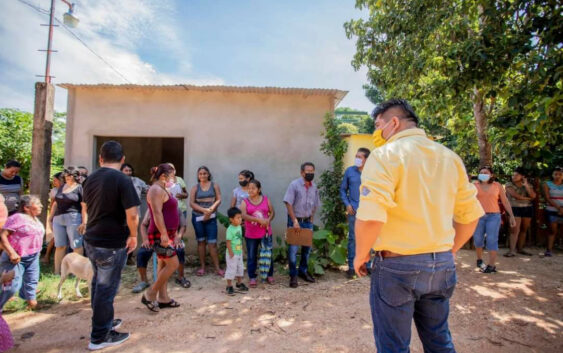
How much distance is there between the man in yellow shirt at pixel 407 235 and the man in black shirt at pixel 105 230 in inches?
93.2

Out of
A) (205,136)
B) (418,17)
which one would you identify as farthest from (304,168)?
(418,17)

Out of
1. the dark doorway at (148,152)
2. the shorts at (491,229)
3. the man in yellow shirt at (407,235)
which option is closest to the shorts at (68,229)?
the man in yellow shirt at (407,235)

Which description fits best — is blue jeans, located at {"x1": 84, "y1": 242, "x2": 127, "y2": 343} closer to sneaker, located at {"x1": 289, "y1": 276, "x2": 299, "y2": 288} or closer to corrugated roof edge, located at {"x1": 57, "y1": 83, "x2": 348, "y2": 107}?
sneaker, located at {"x1": 289, "y1": 276, "x2": 299, "y2": 288}

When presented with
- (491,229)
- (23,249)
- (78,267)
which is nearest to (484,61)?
(491,229)

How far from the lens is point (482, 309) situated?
4246 mm

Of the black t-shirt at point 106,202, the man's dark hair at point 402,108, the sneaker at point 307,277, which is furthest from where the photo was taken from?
the sneaker at point 307,277

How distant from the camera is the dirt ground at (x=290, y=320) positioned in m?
3.35

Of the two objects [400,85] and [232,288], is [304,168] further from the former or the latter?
[400,85]

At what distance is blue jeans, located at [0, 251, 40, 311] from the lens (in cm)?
373

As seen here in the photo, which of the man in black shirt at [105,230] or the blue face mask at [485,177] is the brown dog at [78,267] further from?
the blue face mask at [485,177]

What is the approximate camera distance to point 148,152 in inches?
461

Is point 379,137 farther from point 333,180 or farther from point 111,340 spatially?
point 333,180

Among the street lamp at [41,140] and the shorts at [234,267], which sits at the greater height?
the street lamp at [41,140]

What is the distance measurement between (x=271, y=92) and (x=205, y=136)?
163 centimetres
